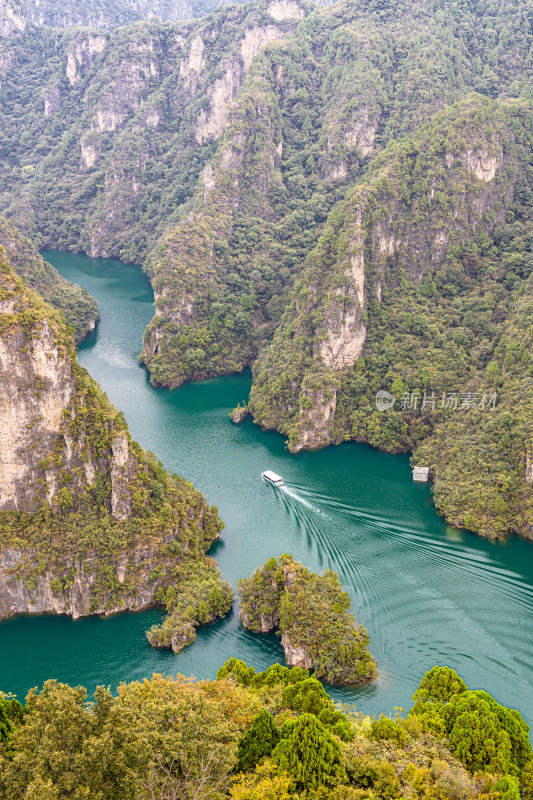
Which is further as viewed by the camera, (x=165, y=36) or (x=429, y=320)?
(x=165, y=36)

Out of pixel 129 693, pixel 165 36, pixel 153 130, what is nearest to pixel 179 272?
pixel 153 130

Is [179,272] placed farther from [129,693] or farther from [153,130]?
[129,693]

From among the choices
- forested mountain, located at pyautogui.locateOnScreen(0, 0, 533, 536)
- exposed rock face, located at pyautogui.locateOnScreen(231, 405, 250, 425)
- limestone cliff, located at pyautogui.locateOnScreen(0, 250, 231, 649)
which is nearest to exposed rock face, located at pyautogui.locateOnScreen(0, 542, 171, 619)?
limestone cliff, located at pyautogui.locateOnScreen(0, 250, 231, 649)

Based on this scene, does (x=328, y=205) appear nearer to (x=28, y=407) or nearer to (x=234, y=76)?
(x=234, y=76)

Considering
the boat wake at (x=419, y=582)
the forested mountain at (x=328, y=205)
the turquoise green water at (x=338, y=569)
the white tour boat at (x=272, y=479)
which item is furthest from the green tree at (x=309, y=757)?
the white tour boat at (x=272, y=479)

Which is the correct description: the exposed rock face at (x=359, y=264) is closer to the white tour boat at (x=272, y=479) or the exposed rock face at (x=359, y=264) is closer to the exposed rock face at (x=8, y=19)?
the white tour boat at (x=272, y=479)

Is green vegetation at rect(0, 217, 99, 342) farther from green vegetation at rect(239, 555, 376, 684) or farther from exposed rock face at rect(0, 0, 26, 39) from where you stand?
exposed rock face at rect(0, 0, 26, 39)
